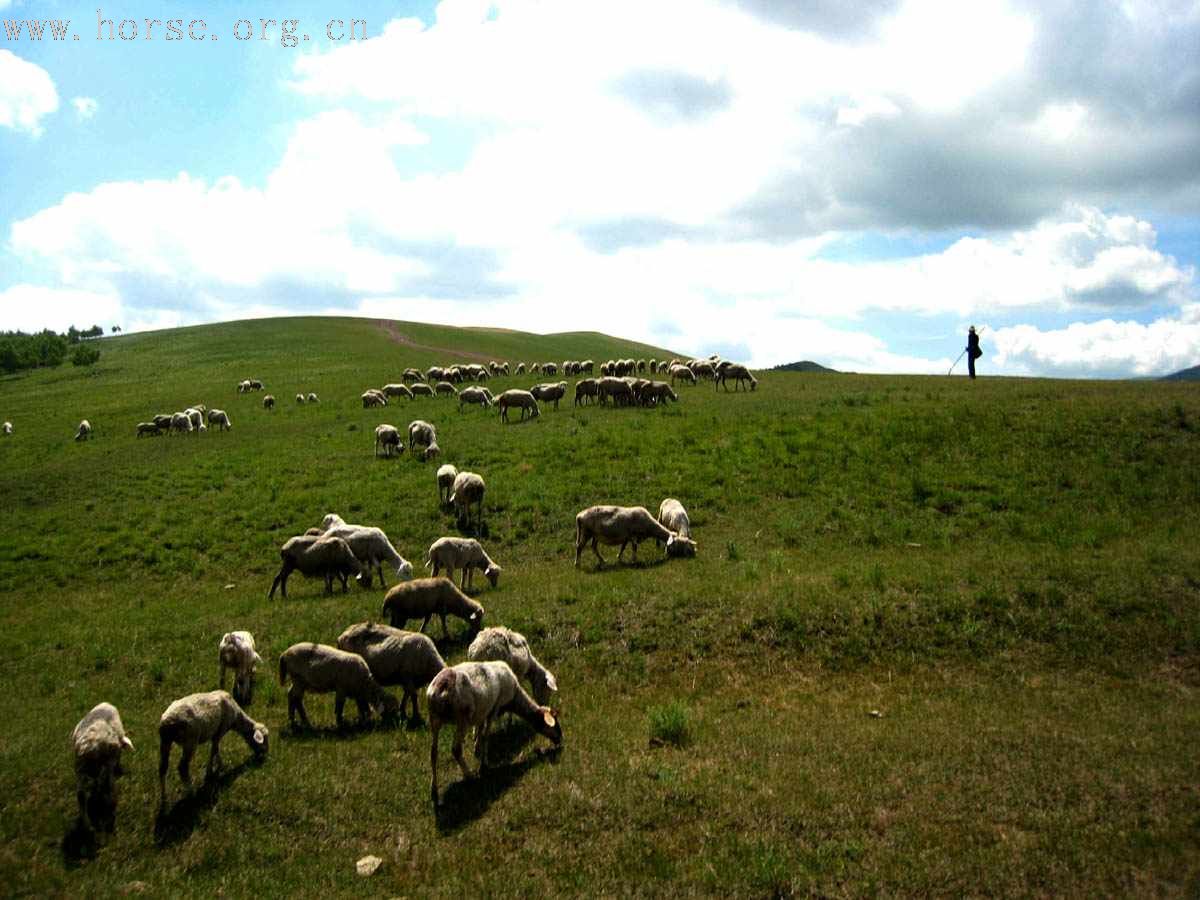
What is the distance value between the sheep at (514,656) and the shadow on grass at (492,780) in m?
0.66

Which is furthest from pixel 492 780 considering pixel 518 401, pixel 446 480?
pixel 518 401

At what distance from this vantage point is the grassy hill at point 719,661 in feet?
25.8

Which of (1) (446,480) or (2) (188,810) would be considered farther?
(1) (446,480)

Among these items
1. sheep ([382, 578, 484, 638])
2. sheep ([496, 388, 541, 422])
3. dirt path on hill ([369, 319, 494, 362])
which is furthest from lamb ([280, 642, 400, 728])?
dirt path on hill ([369, 319, 494, 362])

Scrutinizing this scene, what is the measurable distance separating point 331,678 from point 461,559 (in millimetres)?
6417

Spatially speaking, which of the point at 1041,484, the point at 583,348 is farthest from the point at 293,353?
the point at 1041,484

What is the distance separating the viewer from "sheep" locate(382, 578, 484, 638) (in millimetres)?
13891

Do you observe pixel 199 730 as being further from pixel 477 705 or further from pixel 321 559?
pixel 321 559

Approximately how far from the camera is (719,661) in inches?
520

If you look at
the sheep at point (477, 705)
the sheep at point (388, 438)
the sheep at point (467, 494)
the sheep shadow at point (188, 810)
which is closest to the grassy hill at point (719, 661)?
the sheep shadow at point (188, 810)

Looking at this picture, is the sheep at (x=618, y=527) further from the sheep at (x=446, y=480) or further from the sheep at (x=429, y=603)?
the sheep at (x=446, y=480)

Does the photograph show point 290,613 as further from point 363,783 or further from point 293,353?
point 293,353

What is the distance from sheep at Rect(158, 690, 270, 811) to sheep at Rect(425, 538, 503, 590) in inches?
276

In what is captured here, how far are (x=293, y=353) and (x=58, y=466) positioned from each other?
4473cm
